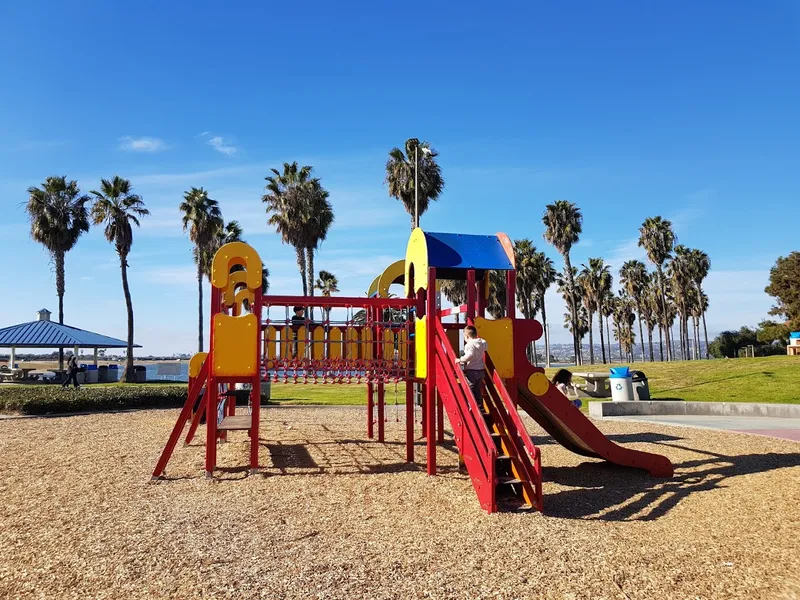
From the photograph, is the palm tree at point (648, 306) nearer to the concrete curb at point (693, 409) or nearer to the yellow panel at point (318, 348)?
the concrete curb at point (693, 409)

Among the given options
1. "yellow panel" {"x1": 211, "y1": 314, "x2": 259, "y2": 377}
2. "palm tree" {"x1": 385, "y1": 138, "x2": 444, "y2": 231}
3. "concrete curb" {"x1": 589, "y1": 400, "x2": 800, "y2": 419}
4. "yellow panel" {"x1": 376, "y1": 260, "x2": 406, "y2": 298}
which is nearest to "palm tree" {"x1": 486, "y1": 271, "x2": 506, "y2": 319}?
"palm tree" {"x1": 385, "y1": 138, "x2": 444, "y2": 231}

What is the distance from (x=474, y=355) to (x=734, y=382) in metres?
21.5

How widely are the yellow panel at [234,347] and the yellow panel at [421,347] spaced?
9.07 feet

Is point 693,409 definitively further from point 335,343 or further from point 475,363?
point 335,343

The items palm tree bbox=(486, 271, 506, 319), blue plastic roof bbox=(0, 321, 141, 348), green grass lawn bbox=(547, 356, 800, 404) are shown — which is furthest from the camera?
palm tree bbox=(486, 271, 506, 319)

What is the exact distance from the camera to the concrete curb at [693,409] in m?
17.7

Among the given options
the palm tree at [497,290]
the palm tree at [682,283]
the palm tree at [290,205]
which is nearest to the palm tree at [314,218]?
the palm tree at [290,205]

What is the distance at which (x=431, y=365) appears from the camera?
9102mm

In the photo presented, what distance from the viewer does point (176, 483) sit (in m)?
8.37

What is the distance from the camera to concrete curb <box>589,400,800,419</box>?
17.7m

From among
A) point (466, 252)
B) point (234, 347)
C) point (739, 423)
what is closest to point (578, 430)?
point (466, 252)

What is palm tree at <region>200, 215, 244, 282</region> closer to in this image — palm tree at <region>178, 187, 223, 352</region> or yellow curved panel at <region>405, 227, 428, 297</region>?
palm tree at <region>178, 187, 223, 352</region>

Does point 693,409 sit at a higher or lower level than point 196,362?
lower

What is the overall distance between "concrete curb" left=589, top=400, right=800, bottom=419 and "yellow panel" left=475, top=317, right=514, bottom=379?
10.3 meters
